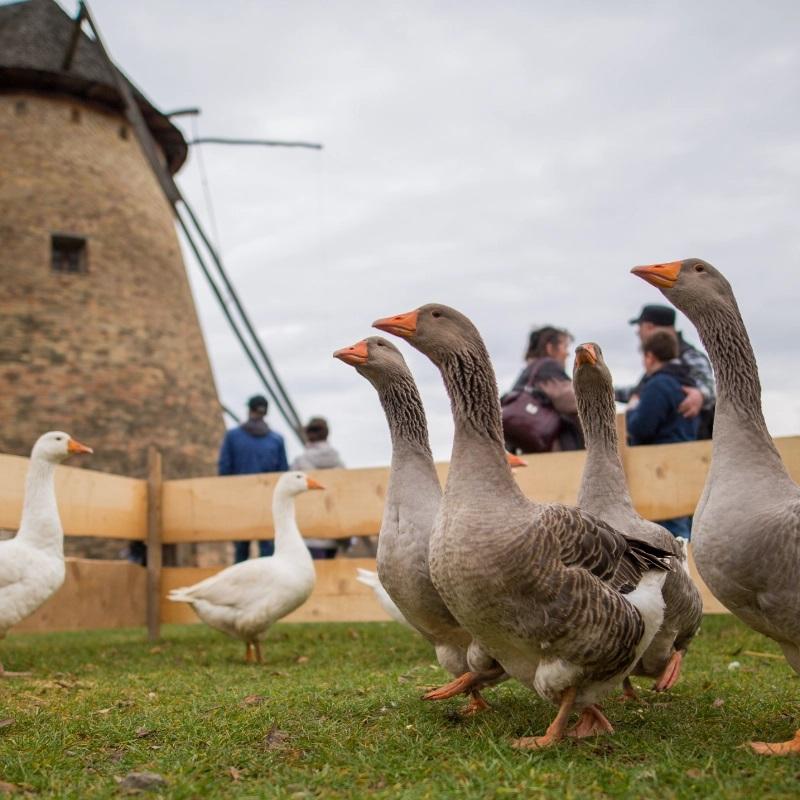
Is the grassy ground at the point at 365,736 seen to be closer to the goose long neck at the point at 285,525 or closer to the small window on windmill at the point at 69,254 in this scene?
the goose long neck at the point at 285,525

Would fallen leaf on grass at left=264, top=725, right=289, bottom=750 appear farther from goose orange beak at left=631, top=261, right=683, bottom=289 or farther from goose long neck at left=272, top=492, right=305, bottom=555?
goose long neck at left=272, top=492, right=305, bottom=555

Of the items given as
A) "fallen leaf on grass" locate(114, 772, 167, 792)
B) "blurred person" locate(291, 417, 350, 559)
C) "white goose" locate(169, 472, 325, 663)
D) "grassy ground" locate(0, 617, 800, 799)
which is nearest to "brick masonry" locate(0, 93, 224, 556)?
"blurred person" locate(291, 417, 350, 559)

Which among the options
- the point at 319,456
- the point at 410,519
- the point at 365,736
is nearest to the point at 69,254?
the point at 319,456

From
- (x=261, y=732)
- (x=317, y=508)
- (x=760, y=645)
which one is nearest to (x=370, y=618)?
(x=317, y=508)

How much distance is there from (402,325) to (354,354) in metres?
0.84

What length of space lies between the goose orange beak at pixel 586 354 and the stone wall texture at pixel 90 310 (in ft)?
50.5

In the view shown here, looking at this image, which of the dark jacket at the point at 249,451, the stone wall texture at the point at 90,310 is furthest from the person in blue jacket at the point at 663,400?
the stone wall texture at the point at 90,310

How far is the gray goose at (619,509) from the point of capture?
435cm

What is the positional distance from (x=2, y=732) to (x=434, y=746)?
1.91m

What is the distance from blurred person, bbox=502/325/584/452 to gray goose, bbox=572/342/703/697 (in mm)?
2450

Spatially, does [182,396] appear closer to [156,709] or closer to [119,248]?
[119,248]

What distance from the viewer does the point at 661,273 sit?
394 cm

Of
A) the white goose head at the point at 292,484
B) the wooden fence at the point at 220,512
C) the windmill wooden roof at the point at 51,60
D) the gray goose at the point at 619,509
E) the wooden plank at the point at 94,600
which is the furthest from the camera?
the windmill wooden roof at the point at 51,60

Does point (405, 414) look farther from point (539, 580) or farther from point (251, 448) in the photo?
point (251, 448)
